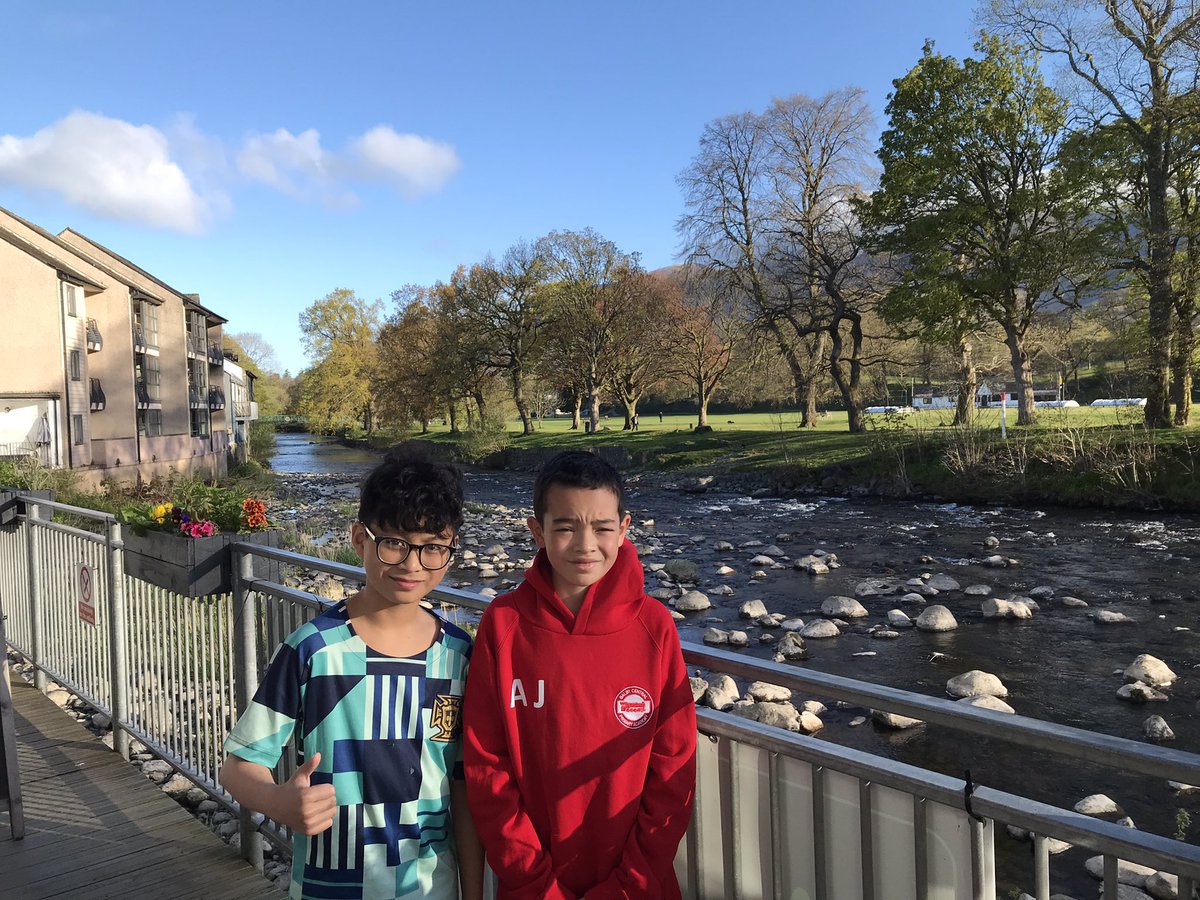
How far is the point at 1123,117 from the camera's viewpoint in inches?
1053

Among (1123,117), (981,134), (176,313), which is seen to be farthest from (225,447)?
(1123,117)

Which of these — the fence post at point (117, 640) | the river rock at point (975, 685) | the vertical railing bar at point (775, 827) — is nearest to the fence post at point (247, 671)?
the fence post at point (117, 640)

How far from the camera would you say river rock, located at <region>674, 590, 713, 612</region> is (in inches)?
527

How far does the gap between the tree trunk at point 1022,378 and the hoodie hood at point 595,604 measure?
32.2 metres

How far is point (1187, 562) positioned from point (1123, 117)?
62.4 ft

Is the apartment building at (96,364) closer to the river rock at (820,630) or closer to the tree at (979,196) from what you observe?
the river rock at (820,630)

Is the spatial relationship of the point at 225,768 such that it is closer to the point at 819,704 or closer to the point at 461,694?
the point at 461,694

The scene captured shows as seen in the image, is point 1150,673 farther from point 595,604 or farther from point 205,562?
point 205,562

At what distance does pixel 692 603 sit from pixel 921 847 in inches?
461

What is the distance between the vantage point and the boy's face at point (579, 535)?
2066mm

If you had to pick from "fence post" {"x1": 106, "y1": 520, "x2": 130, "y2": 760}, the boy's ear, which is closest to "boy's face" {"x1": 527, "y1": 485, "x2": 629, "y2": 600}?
the boy's ear

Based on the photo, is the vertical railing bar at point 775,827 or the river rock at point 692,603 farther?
the river rock at point 692,603

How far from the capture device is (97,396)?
119 ft

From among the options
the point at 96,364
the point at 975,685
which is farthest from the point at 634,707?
the point at 96,364
